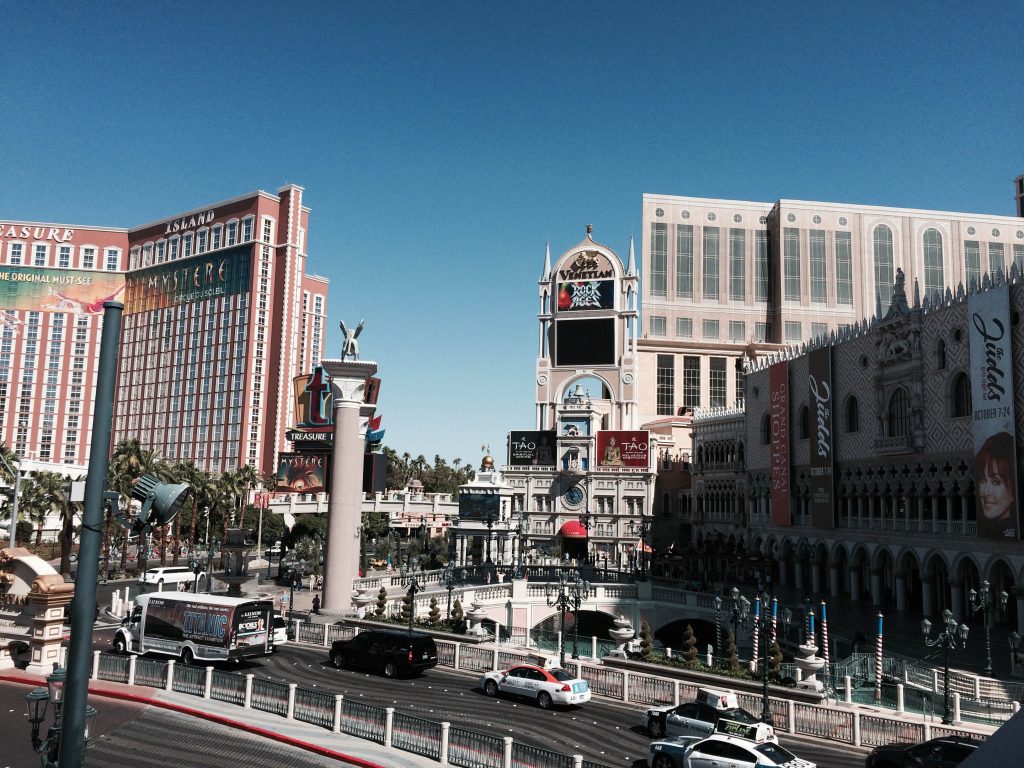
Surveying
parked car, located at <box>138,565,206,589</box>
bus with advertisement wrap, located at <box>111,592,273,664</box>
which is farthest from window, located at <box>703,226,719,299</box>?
bus with advertisement wrap, located at <box>111,592,273,664</box>

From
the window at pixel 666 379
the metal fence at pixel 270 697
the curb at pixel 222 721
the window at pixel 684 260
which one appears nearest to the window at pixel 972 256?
the window at pixel 684 260

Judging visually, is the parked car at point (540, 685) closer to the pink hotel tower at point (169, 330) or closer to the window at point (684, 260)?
the window at point (684, 260)

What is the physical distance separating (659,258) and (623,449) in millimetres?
29237

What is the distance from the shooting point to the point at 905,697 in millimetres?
27250

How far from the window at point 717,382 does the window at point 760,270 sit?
33.2 ft

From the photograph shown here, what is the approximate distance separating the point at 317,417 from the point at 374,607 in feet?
164

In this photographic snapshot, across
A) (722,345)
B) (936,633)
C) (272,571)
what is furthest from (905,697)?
(722,345)

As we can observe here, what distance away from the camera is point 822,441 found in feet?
188

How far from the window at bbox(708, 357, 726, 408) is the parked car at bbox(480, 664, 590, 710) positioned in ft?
264

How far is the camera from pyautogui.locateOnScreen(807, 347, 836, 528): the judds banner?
184 feet

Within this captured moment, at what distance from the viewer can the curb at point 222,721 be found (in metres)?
18.6

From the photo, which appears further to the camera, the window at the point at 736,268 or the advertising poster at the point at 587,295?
the window at the point at 736,268

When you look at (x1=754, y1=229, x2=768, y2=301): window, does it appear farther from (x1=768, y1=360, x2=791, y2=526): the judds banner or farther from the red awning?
(x1=768, y1=360, x2=791, y2=526): the judds banner

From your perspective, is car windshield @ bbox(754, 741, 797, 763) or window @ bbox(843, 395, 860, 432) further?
window @ bbox(843, 395, 860, 432)
